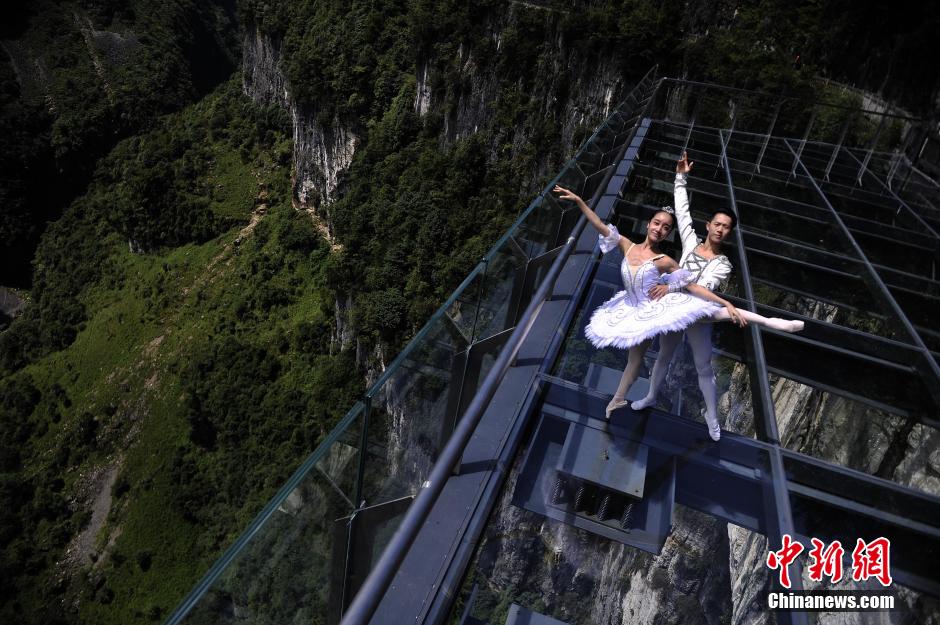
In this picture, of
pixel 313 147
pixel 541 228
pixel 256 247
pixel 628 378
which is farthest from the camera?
pixel 313 147

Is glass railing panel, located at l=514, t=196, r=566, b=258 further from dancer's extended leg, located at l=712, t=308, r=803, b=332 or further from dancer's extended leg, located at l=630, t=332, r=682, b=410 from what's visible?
dancer's extended leg, located at l=712, t=308, r=803, b=332

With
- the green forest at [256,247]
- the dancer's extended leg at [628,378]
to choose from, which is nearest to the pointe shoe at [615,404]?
the dancer's extended leg at [628,378]

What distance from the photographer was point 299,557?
1985mm

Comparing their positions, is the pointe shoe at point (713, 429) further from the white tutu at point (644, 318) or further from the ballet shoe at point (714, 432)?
the white tutu at point (644, 318)

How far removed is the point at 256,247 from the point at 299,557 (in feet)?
167

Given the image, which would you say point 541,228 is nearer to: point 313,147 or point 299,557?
point 299,557

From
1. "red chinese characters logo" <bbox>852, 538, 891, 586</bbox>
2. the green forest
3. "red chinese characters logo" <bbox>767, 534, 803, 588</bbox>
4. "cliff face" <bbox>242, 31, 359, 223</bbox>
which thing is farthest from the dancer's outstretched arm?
"cliff face" <bbox>242, 31, 359, 223</bbox>

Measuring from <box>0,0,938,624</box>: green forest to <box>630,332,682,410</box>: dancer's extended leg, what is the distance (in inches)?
645

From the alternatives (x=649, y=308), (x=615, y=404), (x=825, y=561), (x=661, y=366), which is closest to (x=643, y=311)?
(x=649, y=308)

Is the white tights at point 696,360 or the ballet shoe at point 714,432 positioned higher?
the white tights at point 696,360

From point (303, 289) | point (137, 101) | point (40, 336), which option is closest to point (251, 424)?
point (303, 289)

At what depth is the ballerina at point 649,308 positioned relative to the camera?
3.21 m

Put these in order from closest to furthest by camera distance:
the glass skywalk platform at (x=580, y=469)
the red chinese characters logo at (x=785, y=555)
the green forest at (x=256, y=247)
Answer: the glass skywalk platform at (x=580, y=469)
the red chinese characters logo at (x=785, y=555)
the green forest at (x=256, y=247)

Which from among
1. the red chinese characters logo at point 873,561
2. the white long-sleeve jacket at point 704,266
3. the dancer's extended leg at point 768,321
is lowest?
the red chinese characters logo at point 873,561
